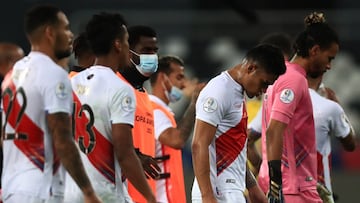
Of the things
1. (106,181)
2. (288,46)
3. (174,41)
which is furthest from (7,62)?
(174,41)

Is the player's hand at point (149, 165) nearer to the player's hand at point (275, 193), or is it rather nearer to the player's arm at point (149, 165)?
the player's arm at point (149, 165)

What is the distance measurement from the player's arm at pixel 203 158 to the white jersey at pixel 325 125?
180 centimetres

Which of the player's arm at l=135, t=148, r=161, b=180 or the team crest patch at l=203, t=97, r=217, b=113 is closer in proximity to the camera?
the team crest patch at l=203, t=97, r=217, b=113

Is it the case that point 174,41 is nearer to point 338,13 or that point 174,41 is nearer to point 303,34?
point 338,13

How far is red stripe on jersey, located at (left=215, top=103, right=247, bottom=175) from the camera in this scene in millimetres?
9078

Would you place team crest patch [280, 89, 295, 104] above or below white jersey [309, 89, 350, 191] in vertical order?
above

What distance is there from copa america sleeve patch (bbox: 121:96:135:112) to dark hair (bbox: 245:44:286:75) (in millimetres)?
1294

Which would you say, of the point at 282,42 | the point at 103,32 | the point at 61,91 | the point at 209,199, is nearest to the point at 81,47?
the point at 103,32

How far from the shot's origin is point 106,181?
825cm

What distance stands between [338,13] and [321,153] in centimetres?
1286

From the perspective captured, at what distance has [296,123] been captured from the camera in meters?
9.70

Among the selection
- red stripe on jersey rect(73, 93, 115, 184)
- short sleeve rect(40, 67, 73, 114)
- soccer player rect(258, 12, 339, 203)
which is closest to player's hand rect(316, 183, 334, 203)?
soccer player rect(258, 12, 339, 203)

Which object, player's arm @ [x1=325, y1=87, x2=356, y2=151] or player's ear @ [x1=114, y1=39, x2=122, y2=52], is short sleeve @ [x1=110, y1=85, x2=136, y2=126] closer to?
player's ear @ [x1=114, y1=39, x2=122, y2=52]

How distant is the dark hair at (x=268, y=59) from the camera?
9000 millimetres
